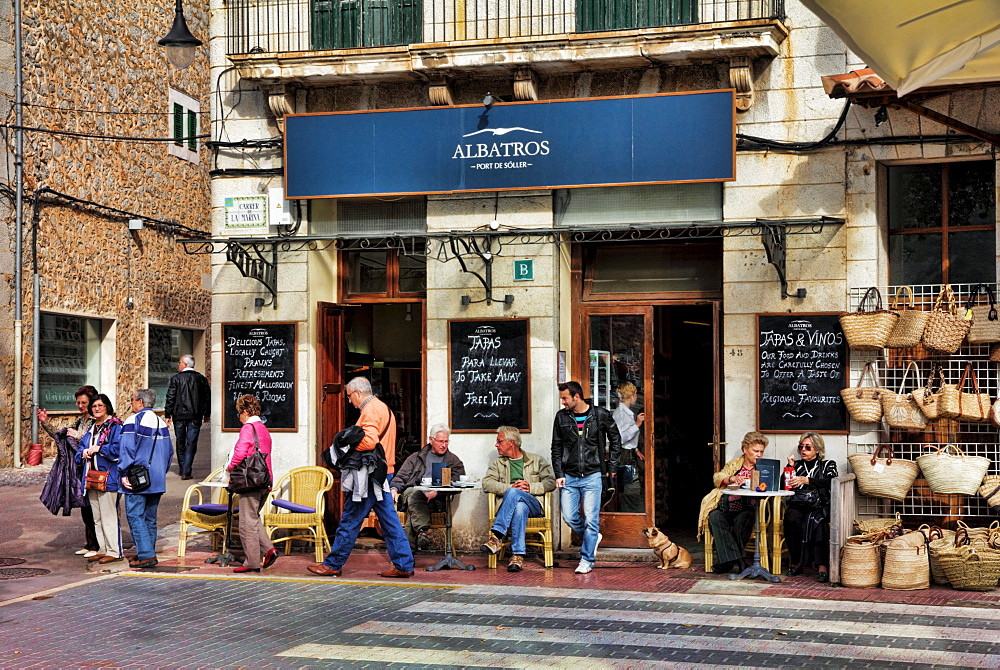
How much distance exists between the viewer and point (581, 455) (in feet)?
38.3

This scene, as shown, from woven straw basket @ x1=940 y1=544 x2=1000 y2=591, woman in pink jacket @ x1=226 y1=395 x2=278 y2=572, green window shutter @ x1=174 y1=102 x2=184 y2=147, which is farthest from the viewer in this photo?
green window shutter @ x1=174 y1=102 x2=184 y2=147

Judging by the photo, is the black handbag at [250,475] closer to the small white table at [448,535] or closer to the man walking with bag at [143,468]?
the man walking with bag at [143,468]

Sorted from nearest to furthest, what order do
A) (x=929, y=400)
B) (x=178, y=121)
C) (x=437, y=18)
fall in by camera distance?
(x=929, y=400)
(x=437, y=18)
(x=178, y=121)

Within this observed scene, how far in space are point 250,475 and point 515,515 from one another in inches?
96.1

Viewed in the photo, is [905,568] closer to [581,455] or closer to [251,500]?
[581,455]

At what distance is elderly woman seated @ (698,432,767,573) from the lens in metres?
11.3

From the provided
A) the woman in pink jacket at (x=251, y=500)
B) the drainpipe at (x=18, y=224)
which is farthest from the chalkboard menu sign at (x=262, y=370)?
the drainpipe at (x=18, y=224)

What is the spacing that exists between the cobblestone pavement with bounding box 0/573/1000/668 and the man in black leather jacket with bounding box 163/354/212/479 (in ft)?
23.2

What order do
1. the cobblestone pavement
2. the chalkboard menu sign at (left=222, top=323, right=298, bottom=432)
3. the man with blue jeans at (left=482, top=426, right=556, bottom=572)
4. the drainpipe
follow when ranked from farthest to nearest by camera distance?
the drainpipe, the chalkboard menu sign at (left=222, top=323, right=298, bottom=432), the man with blue jeans at (left=482, top=426, right=556, bottom=572), the cobblestone pavement

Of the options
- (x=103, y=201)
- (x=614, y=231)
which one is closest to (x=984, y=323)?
(x=614, y=231)

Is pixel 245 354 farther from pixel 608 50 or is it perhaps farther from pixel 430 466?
pixel 608 50

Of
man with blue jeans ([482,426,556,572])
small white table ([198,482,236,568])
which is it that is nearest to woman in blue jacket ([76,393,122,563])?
small white table ([198,482,236,568])

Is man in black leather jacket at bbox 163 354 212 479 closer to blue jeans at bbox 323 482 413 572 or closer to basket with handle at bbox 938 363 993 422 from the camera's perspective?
blue jeans at bbox 323 482 413 572

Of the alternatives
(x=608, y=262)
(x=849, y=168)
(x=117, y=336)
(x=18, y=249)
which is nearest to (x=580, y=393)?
(x=608, y=262)
